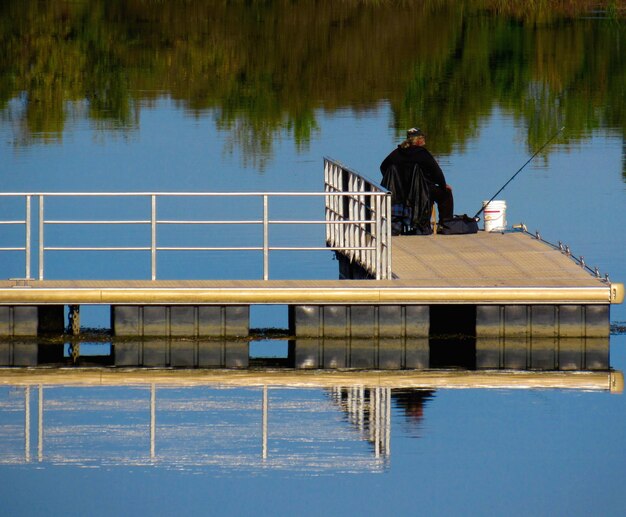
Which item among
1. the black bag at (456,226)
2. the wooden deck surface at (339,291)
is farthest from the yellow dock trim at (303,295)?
the black bag at (456,226)

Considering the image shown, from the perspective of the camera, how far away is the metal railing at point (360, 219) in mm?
17281

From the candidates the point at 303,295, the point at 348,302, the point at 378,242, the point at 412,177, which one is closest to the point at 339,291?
the point at 348,302

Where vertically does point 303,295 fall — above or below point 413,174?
below

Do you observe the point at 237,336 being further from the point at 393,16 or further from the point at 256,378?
the point at 393,16

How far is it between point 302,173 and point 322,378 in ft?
43.1

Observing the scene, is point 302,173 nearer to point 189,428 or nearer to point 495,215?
point 495,215

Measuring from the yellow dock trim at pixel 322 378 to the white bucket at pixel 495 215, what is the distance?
13.6ft

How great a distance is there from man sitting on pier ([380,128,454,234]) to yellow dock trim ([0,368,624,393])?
315 cm

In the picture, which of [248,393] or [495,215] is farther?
[495,215]

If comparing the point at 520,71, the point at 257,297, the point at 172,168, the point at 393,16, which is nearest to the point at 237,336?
the point at 257,297

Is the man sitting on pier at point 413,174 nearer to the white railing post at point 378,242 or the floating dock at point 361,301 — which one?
the floating dock at point 361,301

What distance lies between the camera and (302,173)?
94.9ft

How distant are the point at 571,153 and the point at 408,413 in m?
17.5

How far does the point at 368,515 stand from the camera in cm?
1227
